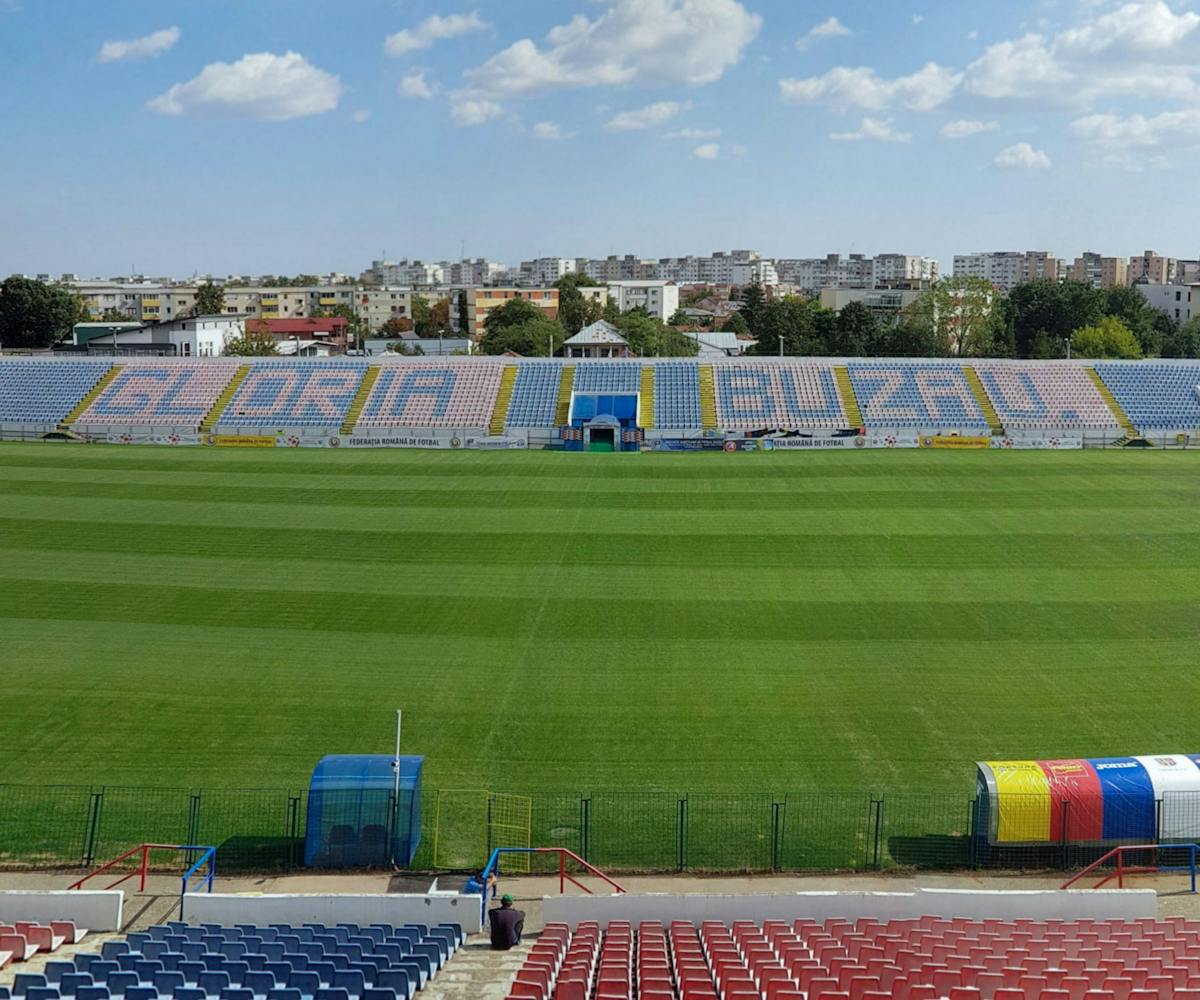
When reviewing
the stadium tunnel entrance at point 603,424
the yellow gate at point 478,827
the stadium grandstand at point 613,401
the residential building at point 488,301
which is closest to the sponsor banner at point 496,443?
the stadium grandstand at point 613,401

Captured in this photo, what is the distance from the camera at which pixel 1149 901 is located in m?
16.8

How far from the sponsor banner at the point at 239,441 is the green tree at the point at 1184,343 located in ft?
273

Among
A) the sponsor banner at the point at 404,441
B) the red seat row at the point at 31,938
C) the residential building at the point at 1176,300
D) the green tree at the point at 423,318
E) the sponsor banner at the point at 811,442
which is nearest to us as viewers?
the red seat row at the point at 31,938

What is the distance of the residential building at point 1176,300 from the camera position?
145125 millimetres

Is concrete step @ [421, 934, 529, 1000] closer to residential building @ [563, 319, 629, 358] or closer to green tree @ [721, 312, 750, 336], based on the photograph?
residential building @ [563, 319, 629, 358]

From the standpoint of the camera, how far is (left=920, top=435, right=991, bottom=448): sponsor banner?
64.7 m

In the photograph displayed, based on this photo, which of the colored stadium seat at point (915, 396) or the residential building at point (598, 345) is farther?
the residential building at point (598, 345)

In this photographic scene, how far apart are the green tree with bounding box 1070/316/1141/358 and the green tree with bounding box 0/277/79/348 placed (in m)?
91.6

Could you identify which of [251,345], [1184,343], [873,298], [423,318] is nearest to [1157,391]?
[1184,343]

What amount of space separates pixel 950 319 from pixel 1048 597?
75738mm

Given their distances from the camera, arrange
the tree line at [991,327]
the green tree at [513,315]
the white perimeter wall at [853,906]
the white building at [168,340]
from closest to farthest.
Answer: the white perimeter wall at [853,906], the white building at [168,340], the tree line at [991,327], the green tree at [513,315]

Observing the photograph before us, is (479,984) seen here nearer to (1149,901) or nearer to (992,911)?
(992,911)

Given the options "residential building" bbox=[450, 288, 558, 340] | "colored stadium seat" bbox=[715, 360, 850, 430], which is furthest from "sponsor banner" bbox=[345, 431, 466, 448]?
"residential building" bbox=[450, 288, 558, 340]

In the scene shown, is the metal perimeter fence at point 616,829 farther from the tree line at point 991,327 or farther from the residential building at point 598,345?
the tree line at point 991,327
